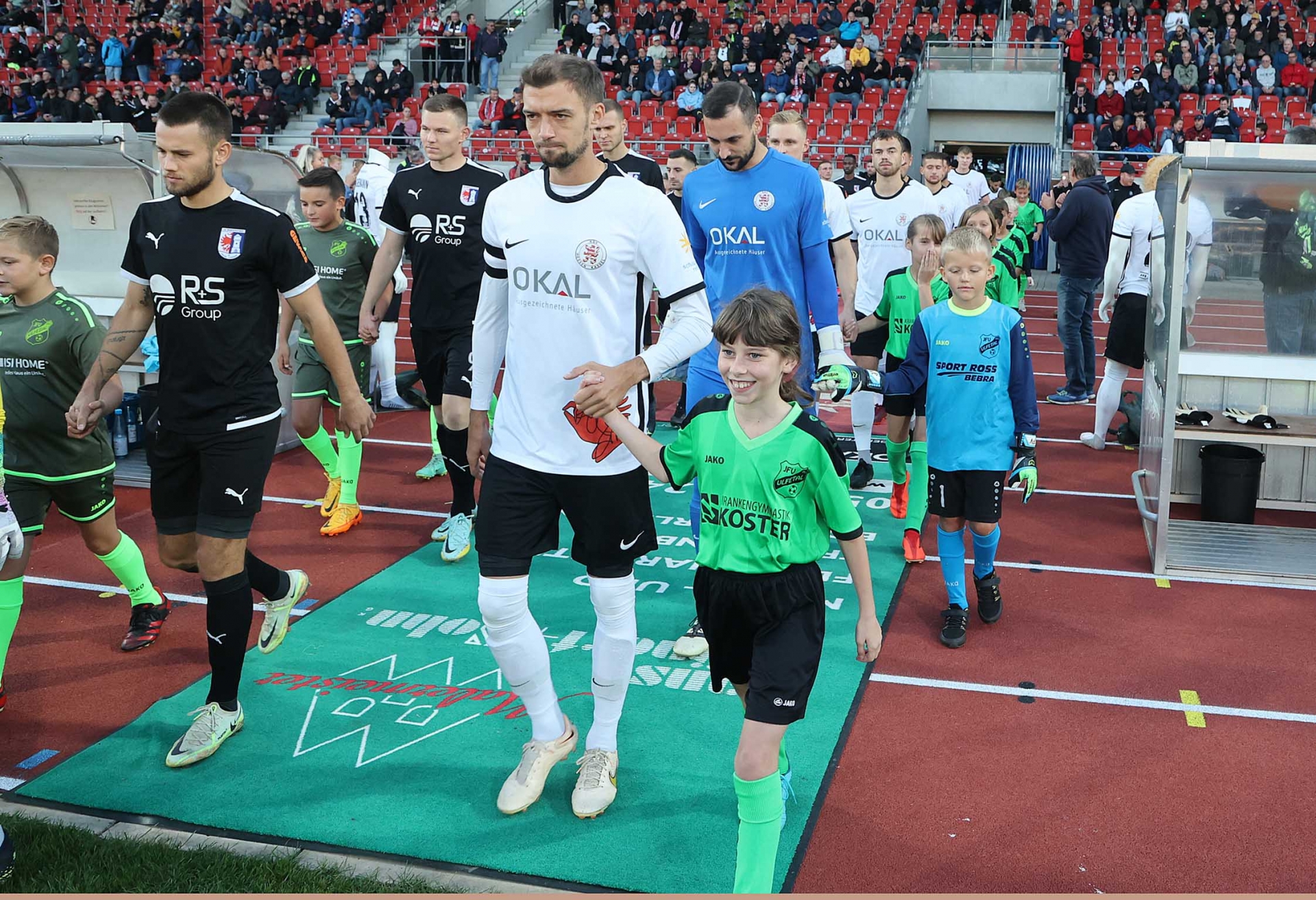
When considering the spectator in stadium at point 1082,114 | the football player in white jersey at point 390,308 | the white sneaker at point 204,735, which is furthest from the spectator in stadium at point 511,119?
the white sneaker at point 204,735

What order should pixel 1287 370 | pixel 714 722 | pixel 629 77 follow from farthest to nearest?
pixel 629 77
pixel 1287 370
pixel 714 722

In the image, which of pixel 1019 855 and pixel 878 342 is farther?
pixel 878 342

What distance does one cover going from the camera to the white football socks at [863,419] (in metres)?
8.23

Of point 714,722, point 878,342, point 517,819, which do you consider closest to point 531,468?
point 517,819

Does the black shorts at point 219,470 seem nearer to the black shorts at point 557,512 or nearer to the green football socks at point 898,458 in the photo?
the black shorts at point 557,512

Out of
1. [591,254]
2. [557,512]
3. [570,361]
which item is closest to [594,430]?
[570,361]

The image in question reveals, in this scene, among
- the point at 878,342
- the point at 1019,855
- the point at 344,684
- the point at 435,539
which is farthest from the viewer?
the point at 878,342

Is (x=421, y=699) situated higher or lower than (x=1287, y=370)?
lower

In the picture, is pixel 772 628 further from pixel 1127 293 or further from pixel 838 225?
pixel 1127 293

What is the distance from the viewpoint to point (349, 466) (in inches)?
292

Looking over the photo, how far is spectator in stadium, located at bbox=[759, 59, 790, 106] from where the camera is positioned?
2458 cm

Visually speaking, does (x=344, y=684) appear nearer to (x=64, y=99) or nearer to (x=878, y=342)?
(x=878, y=342)

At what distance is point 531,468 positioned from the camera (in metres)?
3.88

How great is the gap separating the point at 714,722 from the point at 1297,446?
5255mm
